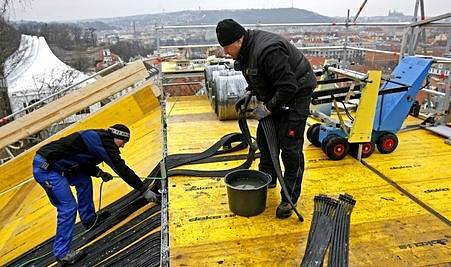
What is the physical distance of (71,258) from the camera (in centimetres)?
325

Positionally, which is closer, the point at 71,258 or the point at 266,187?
the point at 266,187

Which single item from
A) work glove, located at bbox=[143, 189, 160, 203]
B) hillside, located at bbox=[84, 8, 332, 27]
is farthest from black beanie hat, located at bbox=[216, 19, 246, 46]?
hillside, located at bbox=[84, 8, 332, 27]

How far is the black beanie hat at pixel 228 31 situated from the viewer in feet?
8.25

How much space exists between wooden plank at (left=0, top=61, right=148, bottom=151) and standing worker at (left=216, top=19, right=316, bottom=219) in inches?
156

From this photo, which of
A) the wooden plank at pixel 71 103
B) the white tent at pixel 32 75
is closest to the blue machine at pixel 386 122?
the wooden plank at pixel 71 103

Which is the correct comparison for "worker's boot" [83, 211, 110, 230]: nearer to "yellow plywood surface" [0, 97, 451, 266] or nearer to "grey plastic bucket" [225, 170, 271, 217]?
"yellow plywood surface" [0, 97, 451, 266]

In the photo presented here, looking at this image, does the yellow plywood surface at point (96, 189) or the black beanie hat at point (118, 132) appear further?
the yellow plywood surface at point (96, 189)

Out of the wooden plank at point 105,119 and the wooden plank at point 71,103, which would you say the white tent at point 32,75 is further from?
the wooden plank at point 71,103

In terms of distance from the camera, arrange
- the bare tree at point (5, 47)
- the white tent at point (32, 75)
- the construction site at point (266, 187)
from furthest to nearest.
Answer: the white tent at point (32, 75), the bare tree at point (5, 47), the construction site at point (266, 187)

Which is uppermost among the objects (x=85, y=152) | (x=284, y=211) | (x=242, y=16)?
(x=242, y=16)

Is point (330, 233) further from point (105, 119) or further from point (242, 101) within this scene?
point (105, 119)

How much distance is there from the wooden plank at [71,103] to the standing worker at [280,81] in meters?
3.96

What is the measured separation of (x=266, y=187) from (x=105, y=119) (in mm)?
4336

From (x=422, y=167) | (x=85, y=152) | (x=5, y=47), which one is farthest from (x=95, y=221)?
(x=5, y=47)
